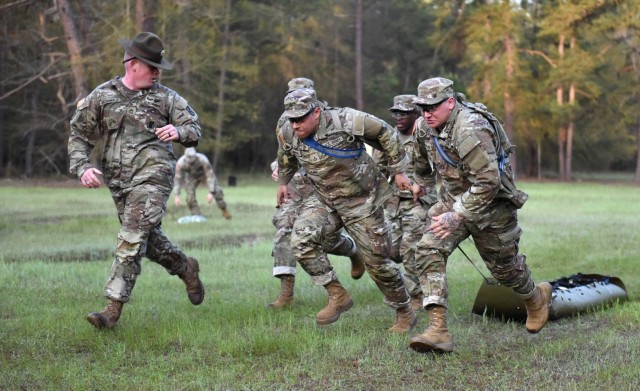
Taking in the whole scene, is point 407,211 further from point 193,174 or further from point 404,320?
point 193,174

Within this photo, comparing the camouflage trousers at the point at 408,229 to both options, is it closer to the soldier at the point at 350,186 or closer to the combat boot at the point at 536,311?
the soldier at the point at 350,186

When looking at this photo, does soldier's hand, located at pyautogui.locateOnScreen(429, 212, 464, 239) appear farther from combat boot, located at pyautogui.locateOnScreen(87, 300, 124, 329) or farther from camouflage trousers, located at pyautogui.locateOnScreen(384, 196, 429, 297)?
combat boot, located at pyautogui.locateOnScreen(87, 300, 124, 329)

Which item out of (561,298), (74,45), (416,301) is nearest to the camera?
(561,298)

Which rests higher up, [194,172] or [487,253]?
[487,253]

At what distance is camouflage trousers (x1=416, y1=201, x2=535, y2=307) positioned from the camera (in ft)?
19.9

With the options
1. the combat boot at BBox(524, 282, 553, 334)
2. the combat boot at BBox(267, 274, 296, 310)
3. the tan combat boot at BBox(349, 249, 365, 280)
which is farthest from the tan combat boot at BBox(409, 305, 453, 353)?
the tan combat boot at BBox(349, 249, 365, 280)

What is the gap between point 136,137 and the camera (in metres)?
7.03

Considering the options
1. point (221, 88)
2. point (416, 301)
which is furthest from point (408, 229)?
point (221, 88)

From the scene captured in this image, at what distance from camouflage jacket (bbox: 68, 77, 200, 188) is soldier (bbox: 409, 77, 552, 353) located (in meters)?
2.12

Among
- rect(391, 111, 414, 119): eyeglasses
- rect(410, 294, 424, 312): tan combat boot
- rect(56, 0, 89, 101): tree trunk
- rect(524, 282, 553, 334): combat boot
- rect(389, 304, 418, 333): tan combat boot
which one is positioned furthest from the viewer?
rect(56, 0, 89, 101): tree trunk

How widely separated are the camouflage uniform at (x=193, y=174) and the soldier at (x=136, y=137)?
10.4 metres

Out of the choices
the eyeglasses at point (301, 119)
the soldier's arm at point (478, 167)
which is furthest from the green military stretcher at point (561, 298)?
the eyeglasses at point (301, 119)

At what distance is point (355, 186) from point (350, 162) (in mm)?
202

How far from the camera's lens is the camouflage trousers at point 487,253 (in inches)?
239
